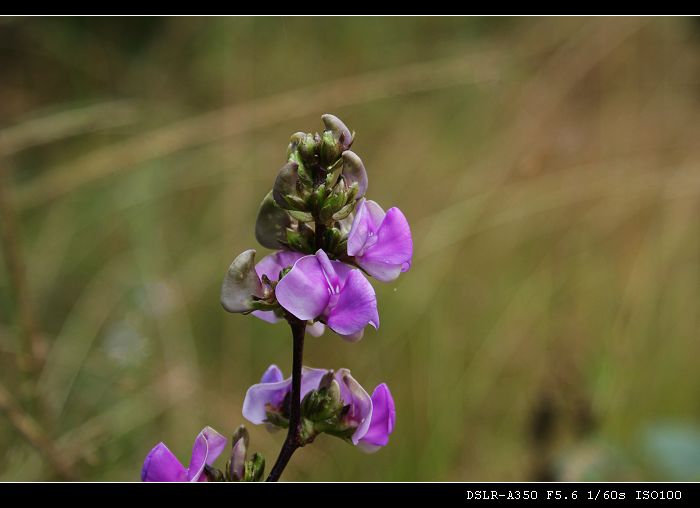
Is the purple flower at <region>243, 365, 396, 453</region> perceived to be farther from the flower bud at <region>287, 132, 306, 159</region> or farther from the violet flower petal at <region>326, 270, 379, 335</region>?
the flower bud at <region>287, 132, 306, 159</region>

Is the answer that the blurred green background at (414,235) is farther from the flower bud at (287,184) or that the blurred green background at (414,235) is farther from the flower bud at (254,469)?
the flower bud at (287,184)

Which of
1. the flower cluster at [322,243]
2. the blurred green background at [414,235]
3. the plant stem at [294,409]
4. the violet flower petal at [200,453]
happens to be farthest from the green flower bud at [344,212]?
the blurred green background at [414,235]

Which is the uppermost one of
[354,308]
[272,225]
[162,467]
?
[272,225]

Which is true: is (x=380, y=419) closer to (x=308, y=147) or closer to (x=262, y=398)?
(x=262, y=398)

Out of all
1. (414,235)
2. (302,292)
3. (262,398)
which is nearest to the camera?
(302,292)

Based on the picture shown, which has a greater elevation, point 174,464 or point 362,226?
point 362,226

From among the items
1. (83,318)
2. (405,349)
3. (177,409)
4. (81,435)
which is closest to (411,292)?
(405,349)

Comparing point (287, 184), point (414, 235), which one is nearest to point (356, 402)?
point (287, 184)
